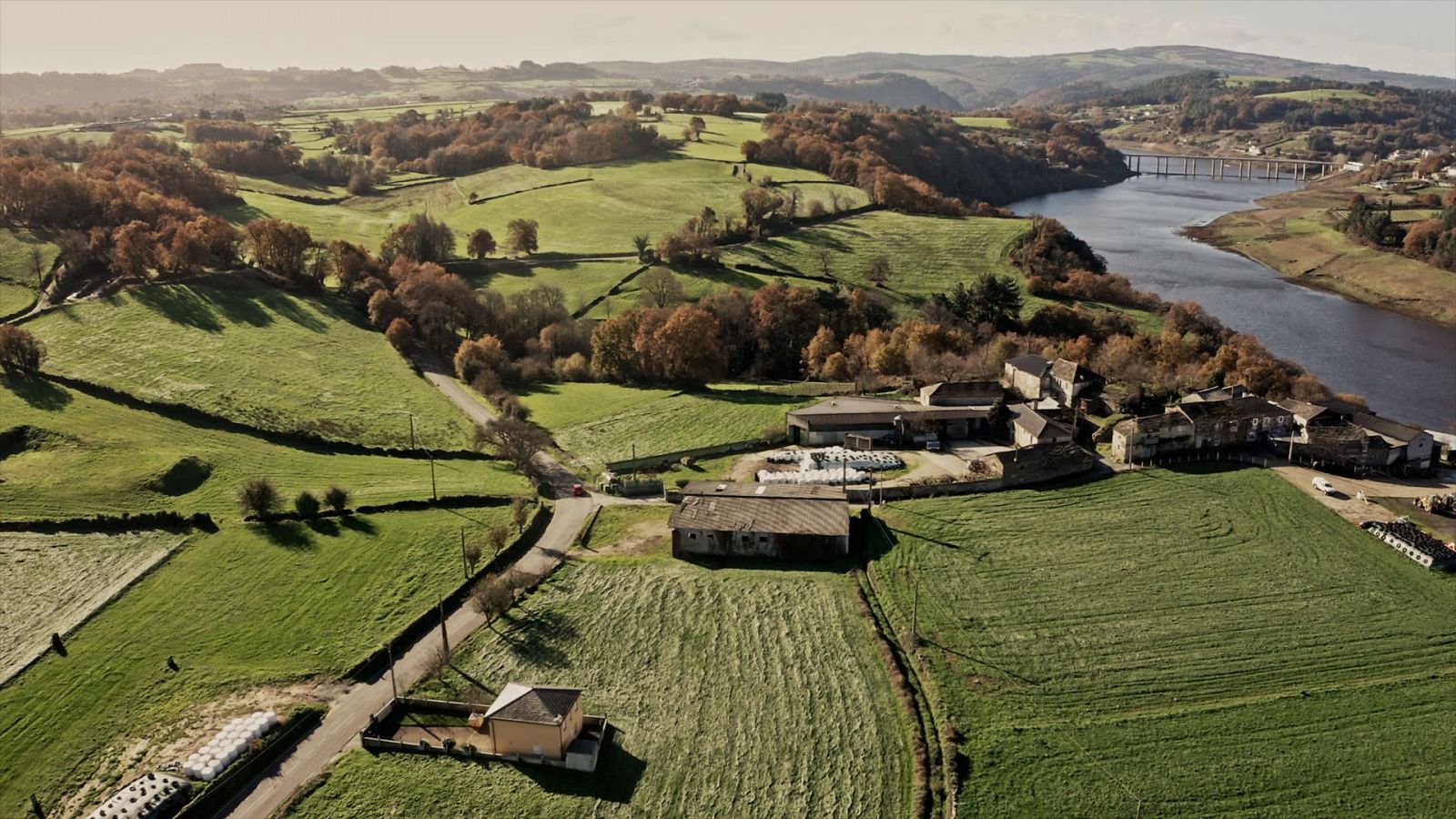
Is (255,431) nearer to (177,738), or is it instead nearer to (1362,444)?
(177,738)

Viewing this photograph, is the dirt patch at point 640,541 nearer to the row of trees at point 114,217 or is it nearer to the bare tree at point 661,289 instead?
the bare tree at point 661,289

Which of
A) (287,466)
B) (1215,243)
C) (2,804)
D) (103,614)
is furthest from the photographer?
(1215,243)

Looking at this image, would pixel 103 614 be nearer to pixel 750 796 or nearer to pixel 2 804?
pixel 2 804

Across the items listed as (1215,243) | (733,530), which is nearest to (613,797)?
(733,530)

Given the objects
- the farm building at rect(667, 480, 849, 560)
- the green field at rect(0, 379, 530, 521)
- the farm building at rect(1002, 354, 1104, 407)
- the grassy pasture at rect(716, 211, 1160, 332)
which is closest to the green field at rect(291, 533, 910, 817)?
the farm building at rect(667, 480, 849, 560)

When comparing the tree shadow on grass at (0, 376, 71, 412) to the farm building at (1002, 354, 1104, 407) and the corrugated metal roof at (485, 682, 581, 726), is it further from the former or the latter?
the farm building at (1002, 354, 1104, 407)

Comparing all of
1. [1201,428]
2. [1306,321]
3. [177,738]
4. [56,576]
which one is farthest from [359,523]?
[1306,321]
